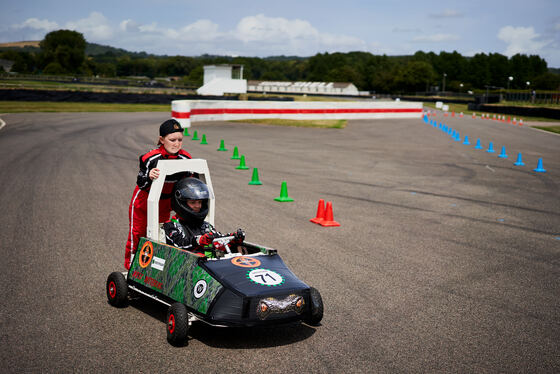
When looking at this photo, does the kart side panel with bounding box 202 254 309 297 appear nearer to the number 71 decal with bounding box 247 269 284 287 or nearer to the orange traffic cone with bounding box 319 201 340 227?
the number 71 decal with bounding box 247 269 284 287

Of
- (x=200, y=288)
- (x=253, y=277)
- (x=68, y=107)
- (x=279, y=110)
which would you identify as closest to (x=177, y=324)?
(x=200, y=288)

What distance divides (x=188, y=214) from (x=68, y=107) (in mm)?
42925

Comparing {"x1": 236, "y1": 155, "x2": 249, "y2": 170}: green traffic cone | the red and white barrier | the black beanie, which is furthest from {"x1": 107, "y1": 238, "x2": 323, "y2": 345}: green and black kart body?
the red and white barrier

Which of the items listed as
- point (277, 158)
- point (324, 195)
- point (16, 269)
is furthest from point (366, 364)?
point (277, 158)

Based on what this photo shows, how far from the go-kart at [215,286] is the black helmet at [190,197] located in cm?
31

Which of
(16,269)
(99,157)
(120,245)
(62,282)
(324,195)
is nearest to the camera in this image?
(62,282)

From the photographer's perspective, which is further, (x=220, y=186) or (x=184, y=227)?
(x=220, y=186)

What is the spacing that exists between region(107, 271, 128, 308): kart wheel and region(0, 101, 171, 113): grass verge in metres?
36.6

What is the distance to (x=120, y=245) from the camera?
8555mm

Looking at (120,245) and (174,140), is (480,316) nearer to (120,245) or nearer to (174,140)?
(174,140)

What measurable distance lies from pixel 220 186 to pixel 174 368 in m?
9.51

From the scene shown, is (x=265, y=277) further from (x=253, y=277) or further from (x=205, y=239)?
(x=205, y=239)

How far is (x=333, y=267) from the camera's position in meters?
7.79

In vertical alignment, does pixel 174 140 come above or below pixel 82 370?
above
